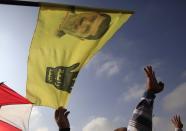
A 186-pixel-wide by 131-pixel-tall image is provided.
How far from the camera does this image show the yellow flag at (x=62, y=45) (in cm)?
804

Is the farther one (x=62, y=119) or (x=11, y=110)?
(x=11, y=110)

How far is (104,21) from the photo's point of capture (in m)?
8.40

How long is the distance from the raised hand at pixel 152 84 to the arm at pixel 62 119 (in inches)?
63.8

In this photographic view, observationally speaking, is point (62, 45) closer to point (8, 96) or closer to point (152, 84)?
point (8, 96)

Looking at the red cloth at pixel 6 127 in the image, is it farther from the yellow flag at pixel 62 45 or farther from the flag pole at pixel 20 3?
the flag pole at pixel 20 3

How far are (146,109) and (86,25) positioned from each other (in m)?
4.08

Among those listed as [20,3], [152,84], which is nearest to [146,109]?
[152,84]

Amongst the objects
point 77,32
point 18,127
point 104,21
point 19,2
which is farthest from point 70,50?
point 18,127

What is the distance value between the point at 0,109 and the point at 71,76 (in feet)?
12.6

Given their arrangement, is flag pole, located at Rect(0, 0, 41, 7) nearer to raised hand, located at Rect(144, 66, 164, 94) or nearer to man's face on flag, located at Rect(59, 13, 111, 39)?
man's face on flag, located at Rect(59, 13, 111, 39)

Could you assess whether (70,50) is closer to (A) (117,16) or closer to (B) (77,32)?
(B) (77,32)

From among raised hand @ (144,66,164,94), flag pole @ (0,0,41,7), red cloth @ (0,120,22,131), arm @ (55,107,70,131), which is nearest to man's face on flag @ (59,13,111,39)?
flag pole @ (0,0,41,7)

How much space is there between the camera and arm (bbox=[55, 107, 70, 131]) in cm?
593

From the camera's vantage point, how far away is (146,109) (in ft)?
15.6
